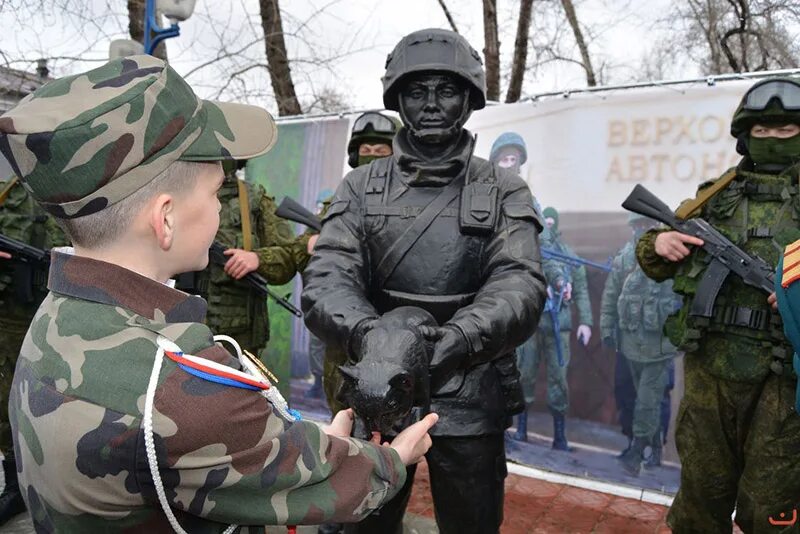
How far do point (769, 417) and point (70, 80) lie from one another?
3.08 meters

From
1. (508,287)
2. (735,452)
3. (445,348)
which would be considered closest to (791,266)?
(508,287)

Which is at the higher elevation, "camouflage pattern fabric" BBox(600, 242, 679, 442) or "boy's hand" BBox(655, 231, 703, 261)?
"boy's hand" BBox(655, 231, 703, 261)

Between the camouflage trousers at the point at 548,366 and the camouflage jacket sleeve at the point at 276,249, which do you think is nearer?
the camouflage jacket sleeve at the point at 276,249

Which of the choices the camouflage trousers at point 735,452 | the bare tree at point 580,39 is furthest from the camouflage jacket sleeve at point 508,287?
the bare tree at point 580,39

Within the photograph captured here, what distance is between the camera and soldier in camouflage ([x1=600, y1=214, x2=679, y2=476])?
4.37 meters

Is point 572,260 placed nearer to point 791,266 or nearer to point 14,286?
point 791,266

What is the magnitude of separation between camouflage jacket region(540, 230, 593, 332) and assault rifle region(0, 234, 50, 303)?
3338 mm

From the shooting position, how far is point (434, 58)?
7.16 ft

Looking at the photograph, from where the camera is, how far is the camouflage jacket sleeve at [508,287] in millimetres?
1909

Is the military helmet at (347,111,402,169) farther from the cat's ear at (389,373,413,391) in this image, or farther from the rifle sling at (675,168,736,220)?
the cat's ear at (389,373,413,391)

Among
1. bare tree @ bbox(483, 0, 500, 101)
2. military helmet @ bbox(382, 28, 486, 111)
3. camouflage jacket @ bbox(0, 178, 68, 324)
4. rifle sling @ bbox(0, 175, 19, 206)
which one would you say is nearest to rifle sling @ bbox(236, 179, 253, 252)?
camouflage jacket @ bbox(0, 178, 68, 324)

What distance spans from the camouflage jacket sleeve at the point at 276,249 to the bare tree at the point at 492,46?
22.0ft

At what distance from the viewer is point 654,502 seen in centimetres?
431

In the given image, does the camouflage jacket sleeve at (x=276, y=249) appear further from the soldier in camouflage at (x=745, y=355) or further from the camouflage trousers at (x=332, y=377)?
the soldier in camouflage at (x=745, y=355)
